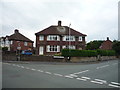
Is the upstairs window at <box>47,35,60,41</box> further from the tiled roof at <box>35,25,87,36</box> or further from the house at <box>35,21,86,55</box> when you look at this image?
the tiled roof at <box>35,25,87,36</box>

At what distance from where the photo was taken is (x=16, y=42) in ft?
162

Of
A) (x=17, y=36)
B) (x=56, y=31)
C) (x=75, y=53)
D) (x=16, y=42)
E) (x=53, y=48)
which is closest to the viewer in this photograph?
(x=75, y=53)

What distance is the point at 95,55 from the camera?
35531mm

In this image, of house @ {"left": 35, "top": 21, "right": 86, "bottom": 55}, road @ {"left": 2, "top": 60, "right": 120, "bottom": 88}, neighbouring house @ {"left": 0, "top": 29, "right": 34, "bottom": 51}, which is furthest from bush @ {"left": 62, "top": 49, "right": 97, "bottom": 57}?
neighbouring house @ {"left": 0, "top": 29, "right": 34, "bottom": 51}

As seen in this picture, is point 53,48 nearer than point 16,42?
Yes

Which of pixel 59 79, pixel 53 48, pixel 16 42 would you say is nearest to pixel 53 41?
pixel 53 48

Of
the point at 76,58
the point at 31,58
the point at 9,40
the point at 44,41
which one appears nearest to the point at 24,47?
the point at 9,40

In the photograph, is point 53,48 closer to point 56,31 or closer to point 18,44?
point 56,31

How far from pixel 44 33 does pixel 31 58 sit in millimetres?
11711

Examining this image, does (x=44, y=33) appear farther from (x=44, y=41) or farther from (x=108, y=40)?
(x=108, y=40)

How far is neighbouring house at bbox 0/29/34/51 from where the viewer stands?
48.1 metres

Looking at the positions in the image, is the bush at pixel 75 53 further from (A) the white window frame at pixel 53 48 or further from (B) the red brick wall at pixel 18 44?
(B) the red brick wall at pixel 18 44

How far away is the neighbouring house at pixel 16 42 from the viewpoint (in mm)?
48062

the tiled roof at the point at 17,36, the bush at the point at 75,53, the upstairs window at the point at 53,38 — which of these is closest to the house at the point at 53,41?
the upstairs window at the point at 53,38
